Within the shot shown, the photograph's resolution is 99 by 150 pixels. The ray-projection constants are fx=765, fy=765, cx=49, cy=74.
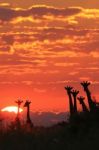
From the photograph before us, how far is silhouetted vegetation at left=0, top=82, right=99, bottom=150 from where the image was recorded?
35.7m

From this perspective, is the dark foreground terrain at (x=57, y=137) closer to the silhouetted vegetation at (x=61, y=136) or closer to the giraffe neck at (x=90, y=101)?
the silhouetted vegetation at (x=61, y=136)

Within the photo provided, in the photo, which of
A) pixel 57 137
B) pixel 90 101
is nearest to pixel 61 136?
pixel 57 137

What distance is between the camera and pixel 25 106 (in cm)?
7925

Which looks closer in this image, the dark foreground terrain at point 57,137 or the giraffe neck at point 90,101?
the dark foreground terrain at point 57,137

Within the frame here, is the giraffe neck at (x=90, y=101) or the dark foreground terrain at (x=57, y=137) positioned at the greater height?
the giraffe neck at (x=90, y=101)

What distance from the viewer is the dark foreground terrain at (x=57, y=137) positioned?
116 ft

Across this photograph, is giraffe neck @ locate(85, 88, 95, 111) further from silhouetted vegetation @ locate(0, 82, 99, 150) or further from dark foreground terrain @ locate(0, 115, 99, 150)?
dark foreground terrain @ locate(0, 115, 99, 150)

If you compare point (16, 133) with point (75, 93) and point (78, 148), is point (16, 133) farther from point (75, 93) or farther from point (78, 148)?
point (75, 93)

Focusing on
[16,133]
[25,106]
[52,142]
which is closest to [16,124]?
[16,133]

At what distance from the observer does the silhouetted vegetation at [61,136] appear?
117 ft

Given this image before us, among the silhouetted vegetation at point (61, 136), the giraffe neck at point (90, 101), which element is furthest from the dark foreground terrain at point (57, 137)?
the giraffe neck at point (90, 101)

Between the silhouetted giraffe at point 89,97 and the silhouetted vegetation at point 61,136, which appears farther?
the silhouetted giraffe at point 89,97

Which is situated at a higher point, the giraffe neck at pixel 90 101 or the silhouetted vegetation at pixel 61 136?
the giraffe neck at pixel 90 101

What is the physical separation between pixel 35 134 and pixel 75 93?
60.8 ft
